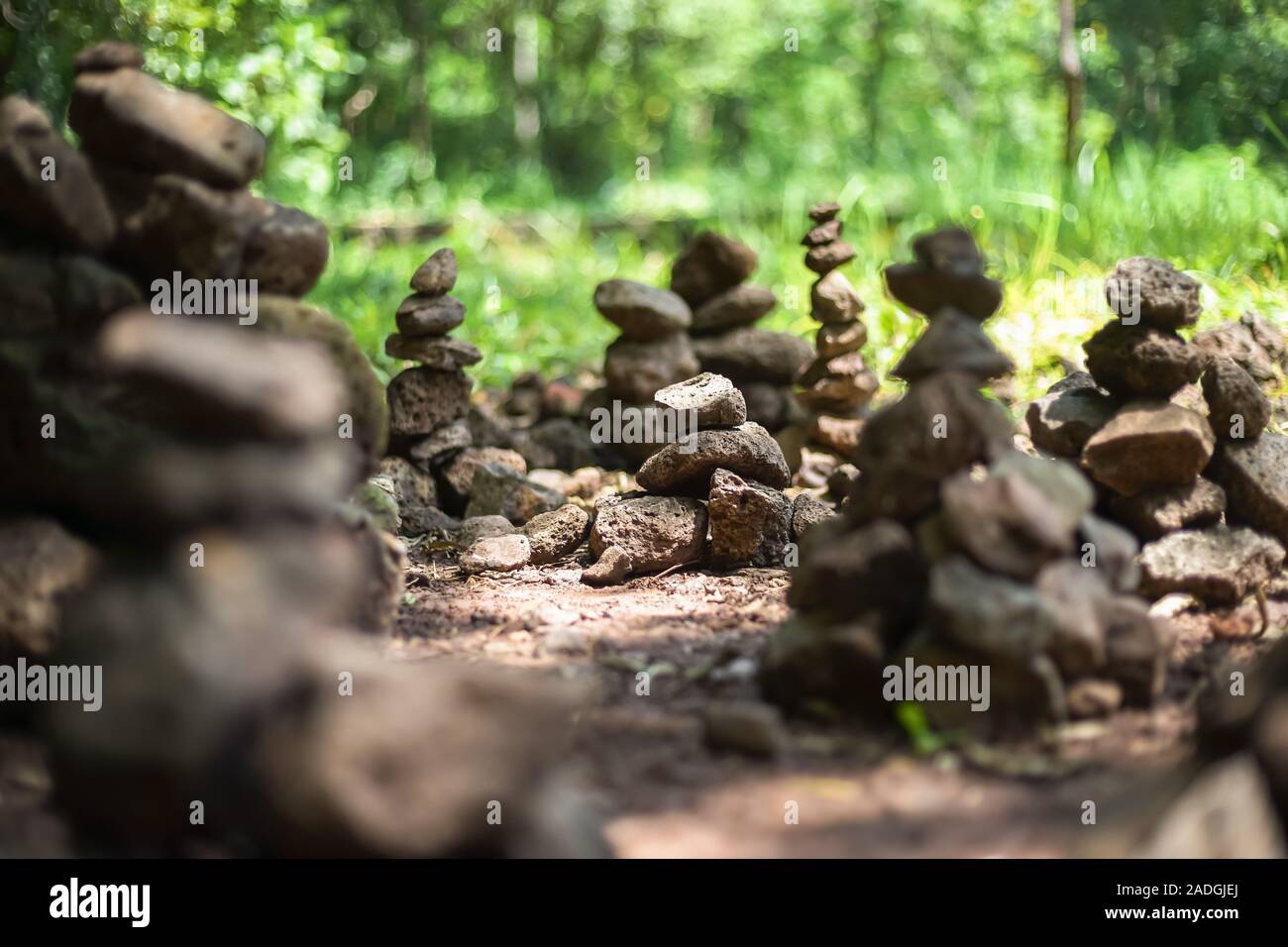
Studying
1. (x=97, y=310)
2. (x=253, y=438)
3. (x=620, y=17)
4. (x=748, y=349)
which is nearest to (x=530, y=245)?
(x=620, y=17)

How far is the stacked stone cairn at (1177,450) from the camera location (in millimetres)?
4492

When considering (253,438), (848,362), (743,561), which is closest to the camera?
(253,438)

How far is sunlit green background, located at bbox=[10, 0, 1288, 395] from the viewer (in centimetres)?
828

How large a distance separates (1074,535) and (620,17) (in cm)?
1584

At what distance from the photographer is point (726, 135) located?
19.7 m

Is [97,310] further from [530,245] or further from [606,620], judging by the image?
[530,245]

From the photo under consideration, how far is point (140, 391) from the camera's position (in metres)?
3.57

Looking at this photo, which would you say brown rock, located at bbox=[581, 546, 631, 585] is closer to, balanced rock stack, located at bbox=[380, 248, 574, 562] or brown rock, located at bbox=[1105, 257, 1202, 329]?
balanced rock stack, located at bbox=[380, 248, 574, 562]

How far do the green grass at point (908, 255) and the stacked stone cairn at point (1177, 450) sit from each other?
106 inches

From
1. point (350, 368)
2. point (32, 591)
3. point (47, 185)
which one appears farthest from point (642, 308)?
point (32, 591)

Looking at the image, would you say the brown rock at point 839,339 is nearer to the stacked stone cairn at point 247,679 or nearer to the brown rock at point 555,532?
the brown rock at point 555,532

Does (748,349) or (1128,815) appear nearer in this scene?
(1128,815)

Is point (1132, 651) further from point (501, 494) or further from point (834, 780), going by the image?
point (501, 494)
